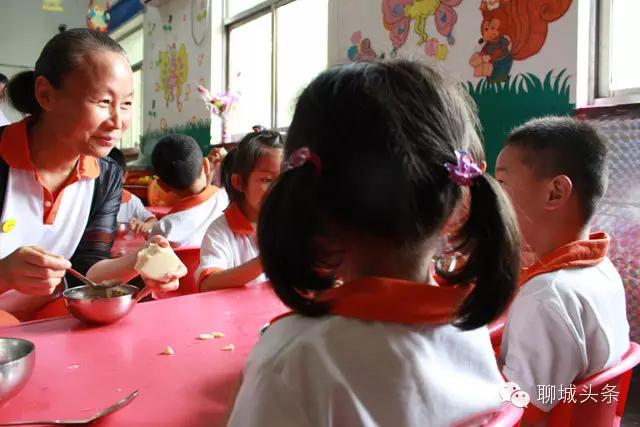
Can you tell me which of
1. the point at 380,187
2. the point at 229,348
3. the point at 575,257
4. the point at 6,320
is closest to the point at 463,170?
the point at 380,187

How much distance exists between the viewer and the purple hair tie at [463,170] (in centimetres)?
63

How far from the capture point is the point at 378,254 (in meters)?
0.69

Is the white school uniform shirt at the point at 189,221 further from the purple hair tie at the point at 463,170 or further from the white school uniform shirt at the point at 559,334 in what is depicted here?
the purple hair tie at the point at 463,170

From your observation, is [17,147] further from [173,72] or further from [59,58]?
[173,72]

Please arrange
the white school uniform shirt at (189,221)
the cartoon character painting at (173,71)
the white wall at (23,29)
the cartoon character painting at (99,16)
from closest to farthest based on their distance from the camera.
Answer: the white school uniform shirt at (189,221)
the cartoon character painting at (173,71)
the cartoon character painting at (99,16)
the white wall at (23,29)

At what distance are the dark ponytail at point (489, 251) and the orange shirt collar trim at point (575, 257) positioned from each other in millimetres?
499

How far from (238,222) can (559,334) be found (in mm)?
1115

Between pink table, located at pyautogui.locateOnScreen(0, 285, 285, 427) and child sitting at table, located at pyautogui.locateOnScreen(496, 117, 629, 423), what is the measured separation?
0.56m

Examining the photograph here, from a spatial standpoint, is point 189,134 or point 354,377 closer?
point 354,377

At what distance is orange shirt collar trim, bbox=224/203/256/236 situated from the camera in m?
1.83

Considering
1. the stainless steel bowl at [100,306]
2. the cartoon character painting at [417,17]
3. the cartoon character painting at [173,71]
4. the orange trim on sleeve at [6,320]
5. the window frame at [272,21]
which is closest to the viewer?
the stainless steel bowl at [100,306]

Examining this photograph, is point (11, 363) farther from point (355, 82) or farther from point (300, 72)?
point (300, 72)

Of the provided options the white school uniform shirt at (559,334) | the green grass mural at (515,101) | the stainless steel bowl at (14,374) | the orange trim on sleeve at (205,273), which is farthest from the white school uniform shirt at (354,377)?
the green grass mural at (515,101)

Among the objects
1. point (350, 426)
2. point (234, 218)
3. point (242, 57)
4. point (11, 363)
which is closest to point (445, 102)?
point (350, 426)
